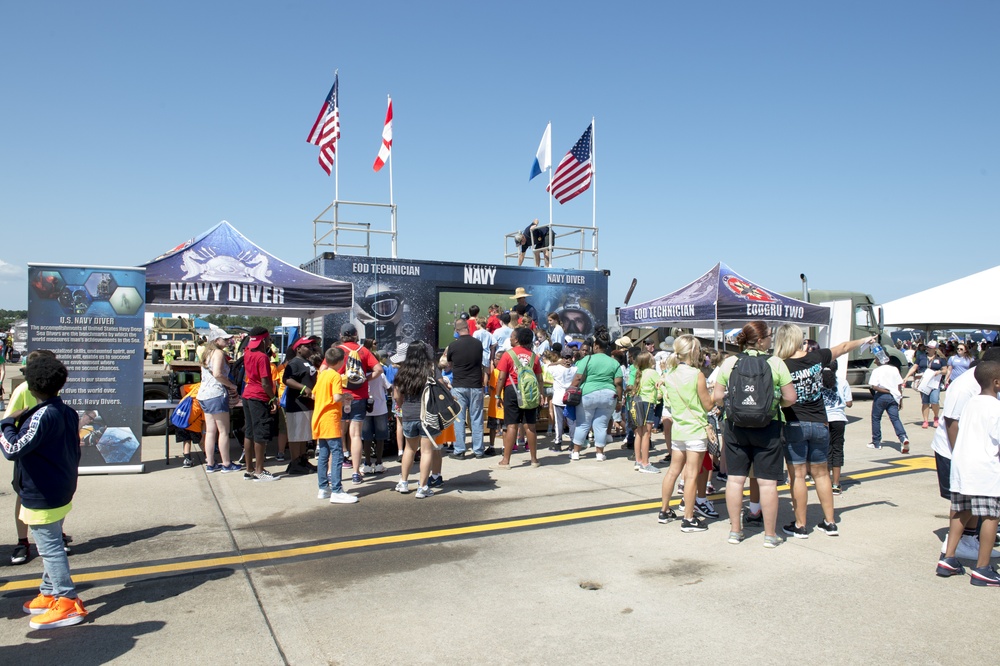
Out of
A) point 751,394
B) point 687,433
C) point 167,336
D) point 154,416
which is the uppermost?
point 167,336

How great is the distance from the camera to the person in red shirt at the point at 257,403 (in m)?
8.27

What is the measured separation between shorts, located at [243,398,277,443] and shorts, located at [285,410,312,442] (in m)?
0.45

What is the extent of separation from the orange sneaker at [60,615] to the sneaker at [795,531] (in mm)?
5225

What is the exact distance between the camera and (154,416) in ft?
39.7

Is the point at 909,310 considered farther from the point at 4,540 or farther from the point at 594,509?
the point at 4,540

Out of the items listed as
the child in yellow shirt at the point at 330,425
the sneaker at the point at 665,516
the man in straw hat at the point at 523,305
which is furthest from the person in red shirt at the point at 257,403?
the man in straw hat at the point at 523,305

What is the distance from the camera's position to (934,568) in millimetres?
5043

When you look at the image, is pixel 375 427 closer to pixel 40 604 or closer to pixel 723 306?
pixel 40 604

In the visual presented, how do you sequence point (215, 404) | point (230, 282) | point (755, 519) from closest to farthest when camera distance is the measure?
point (755, 519) < point (215, 404) < point (230, 282)

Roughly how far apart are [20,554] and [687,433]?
5.38m

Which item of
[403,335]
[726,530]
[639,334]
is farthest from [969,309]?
[726,530]

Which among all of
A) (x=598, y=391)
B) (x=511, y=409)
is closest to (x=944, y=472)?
(x=598, y=391)

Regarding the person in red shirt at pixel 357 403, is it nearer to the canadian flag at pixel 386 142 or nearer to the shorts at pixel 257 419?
the shorts at pixel 257 419

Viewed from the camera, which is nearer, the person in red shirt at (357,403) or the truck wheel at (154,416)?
the person in red shirt at (357,403)
